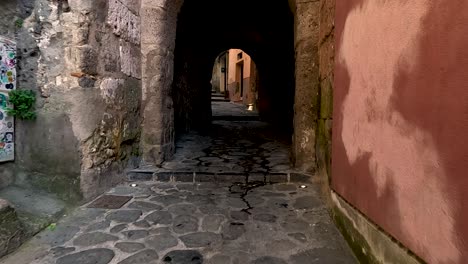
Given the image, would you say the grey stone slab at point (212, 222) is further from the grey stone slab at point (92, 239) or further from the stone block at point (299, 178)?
the stone block at point (299, 178)

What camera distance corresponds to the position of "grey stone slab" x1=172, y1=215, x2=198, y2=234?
1.86m

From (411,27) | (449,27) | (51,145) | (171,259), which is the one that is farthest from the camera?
(51,145)

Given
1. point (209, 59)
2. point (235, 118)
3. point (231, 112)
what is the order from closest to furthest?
point (209, 59) → point (235, 118) → point (231, 112)

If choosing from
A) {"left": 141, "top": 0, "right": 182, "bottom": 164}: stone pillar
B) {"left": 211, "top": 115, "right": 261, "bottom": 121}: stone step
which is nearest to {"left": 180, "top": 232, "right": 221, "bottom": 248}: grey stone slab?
{"left": 141, "top": 0, "right": 182, "bottom": 164}: stone pillar

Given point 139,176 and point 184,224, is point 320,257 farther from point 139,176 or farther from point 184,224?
point 139,176

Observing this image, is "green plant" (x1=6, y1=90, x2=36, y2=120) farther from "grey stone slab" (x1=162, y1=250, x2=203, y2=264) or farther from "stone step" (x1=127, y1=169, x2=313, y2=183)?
"grey stone slab" (x1=162, y1=250, x2=203, y2=264)

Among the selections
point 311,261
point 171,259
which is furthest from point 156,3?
point 311,261

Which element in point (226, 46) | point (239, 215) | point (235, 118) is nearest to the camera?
point (239, 215)

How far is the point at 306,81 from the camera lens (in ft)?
9.89

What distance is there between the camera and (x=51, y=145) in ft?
7.41

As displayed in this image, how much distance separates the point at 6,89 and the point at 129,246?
55.0 inches

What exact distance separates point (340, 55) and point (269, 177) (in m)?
1.41

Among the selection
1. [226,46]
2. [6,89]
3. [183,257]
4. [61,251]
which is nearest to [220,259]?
[183,257]

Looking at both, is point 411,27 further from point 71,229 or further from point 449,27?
point 71,229
